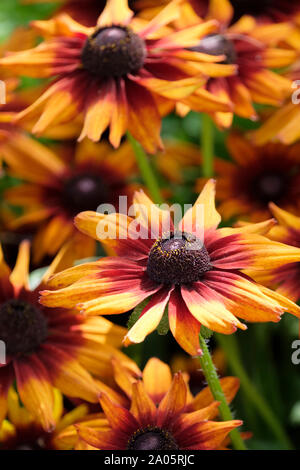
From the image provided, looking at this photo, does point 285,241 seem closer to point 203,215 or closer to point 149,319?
point 203,215

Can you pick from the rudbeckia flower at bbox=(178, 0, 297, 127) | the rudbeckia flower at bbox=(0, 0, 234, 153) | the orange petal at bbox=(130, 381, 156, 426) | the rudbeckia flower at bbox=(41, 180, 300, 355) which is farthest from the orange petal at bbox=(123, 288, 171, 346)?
the rudbeckia flower at bbox=(178, 0, 297, 127)

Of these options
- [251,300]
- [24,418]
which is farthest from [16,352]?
[251,300]

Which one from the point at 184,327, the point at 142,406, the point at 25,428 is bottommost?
the point at 25,428

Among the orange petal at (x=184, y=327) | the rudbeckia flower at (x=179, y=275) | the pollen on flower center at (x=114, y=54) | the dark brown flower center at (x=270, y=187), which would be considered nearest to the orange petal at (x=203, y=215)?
the rudbeckia flower at (x=179, y=275)

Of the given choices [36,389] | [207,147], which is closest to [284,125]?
[207,147]

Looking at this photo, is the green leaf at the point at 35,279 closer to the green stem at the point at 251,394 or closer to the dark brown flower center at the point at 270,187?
the green stem at the point at 251,394

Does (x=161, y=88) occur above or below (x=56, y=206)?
above
